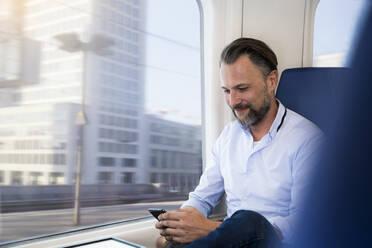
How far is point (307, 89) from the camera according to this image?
72.6 inches

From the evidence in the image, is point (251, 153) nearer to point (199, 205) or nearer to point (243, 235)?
point (199, 205)

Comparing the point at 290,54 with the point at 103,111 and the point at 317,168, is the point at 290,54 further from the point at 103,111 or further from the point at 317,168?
→ the point at 317,168

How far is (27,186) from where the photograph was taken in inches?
62.4

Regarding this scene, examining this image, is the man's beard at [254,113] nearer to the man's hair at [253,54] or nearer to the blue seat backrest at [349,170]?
the man's hair at [253,54]

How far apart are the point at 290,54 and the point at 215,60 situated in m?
0.47

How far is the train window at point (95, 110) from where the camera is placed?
5.15 ft

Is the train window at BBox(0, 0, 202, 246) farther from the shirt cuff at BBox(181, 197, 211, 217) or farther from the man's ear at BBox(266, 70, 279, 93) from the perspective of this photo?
the man's ear at BBox(266, 70, 279, 93)

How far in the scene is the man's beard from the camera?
69.8 inches

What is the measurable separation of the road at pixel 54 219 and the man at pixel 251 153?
17.5 inches

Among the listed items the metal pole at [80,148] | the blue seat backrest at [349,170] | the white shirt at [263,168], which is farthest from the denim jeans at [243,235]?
the metal pole at [80,148]

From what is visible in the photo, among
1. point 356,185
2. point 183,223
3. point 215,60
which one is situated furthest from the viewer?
point 215,60

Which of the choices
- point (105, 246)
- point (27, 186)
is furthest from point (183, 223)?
point (27, 186)

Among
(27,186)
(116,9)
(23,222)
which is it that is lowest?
(23,222)

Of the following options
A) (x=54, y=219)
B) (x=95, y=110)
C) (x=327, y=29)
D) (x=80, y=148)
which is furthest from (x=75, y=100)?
(x=327, y=29)
